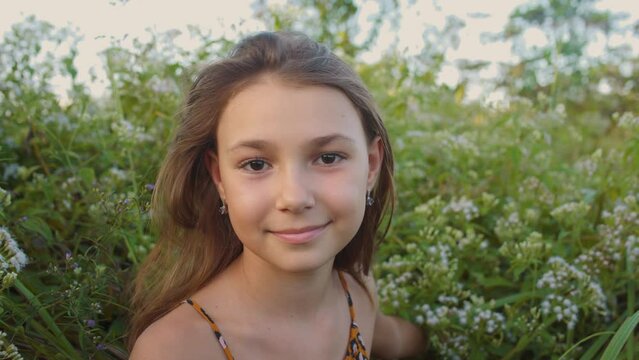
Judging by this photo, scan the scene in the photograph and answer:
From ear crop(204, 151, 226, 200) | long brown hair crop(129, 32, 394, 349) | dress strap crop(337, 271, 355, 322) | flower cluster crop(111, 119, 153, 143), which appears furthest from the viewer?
flower cluster crop(111, 119, 153, 143)

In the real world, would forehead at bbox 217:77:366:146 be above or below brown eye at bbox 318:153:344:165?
above

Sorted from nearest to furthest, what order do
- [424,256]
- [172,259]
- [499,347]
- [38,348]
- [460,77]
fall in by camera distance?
[38,348]
[172,259]
[499,347]
[424,256]
[460,77]

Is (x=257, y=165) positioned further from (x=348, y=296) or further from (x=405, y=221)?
(x=405, y=221)

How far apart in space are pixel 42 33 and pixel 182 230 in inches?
51.9

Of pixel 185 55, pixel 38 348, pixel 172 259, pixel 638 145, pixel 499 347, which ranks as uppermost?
pixel 185 55

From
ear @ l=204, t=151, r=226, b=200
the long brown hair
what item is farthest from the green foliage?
ear @ l=204, t=151, r=226, b=200

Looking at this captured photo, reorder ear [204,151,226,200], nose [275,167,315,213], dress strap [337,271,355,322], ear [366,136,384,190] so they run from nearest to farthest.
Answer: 1. nose [275,167,315,213]
2. ear [204,151,226,200]
3. ear [366,136,384,190]
4. dress strap [337,271,355,322]

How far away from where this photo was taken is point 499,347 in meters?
2.34

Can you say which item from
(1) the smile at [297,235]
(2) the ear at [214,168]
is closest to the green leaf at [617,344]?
(1) the smile at [297,235]

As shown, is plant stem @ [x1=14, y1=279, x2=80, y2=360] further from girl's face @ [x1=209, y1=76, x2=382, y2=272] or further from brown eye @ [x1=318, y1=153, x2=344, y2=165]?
brown eye @ [x1=318, y1=153, x2=344, y2=165]

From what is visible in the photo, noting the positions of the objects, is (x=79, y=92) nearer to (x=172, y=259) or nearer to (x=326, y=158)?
(x=172, y=259)

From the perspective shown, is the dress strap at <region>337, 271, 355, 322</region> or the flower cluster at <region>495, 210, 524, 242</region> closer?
the dress strap at <region>337, 271, 355, 322</region>

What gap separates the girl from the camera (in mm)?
1644

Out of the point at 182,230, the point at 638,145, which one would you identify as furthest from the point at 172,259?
the point at 638,145
